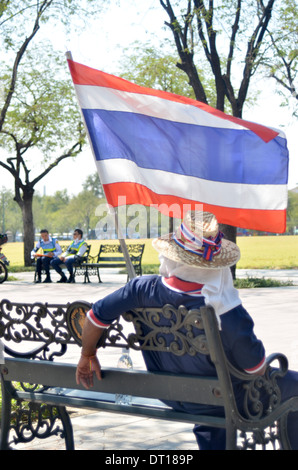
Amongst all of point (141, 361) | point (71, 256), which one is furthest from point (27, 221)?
point (141, 361)

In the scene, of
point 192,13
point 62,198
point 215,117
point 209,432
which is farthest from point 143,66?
point 62,198

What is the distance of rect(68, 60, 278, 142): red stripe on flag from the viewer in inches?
200

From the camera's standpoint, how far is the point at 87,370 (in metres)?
3.45

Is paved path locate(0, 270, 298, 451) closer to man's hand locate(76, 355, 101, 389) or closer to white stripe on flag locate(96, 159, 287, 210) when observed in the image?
man's hand locate(76, 355, 101, 389)

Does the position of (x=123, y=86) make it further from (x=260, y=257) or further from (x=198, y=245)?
(x=260, y=257)

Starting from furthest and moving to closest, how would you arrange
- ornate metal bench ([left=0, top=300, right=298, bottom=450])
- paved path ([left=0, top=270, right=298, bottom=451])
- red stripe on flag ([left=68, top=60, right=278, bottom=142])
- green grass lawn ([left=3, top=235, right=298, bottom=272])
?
green grass lawn ([left=3, top=235, right=298, bottom=272])
red stripe on flag ([left=68, top=60, right=278, bottom=142])
paved path ([left=0, top=270, right=298, bottom=451])
ornate metal bench ([left=0, top=300, right=298, bottom=450])

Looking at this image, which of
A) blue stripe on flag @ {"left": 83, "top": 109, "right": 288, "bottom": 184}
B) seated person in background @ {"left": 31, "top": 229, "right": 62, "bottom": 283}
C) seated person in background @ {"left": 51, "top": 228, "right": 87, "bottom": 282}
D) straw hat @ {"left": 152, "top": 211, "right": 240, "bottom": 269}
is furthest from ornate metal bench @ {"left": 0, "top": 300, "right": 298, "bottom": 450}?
seated person in background @ {"left": 31, "top": 229, "right": 62, "bottom": 283}

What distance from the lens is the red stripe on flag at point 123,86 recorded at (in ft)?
16.6

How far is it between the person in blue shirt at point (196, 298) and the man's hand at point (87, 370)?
71 millimetres

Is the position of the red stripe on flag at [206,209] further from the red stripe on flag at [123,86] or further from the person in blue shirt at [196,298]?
the person in blue shirt at [196,298]

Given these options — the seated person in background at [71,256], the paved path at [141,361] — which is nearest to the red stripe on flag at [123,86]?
the paved path at [141,361]

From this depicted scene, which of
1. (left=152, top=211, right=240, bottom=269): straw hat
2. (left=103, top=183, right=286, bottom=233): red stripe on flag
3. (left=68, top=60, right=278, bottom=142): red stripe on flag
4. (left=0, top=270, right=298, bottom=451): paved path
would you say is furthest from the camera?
(left=103, top=183, right=286, bottom=233): red stripe on flag
